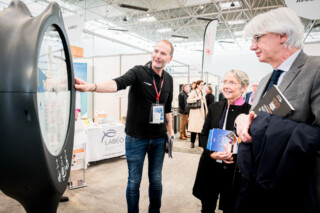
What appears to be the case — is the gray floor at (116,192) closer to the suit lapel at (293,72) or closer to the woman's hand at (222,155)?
the woman's hand at (222,155)

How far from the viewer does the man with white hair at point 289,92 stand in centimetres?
73

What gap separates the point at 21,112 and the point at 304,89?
2.83ft

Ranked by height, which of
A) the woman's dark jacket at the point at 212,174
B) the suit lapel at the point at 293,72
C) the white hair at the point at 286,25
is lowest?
the woman's dark jacket at the point at 212,174

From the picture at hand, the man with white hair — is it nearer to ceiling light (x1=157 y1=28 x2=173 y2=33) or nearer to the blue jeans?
the blue jeans

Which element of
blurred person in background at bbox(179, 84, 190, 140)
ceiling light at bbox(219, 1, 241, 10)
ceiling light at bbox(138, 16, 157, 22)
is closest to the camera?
blurred person in background at bbox(179, 84, 190, 140)

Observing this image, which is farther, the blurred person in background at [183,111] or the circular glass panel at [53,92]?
the blurred person in background at [183,111]

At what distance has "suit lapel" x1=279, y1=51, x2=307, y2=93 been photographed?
825 millimetres

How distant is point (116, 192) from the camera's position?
8.34ft

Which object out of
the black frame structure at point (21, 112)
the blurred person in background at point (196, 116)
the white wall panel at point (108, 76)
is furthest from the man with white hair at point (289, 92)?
the white wall panel at point (108, 76)

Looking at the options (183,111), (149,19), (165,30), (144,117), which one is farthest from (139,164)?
(165,30)

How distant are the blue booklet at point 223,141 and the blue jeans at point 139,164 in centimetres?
39

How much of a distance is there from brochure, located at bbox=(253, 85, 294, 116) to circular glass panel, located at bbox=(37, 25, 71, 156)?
696mm

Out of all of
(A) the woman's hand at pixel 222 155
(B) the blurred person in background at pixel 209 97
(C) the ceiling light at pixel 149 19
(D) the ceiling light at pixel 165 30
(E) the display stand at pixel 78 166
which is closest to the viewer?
(A) the woman's hand at pixel 222 155

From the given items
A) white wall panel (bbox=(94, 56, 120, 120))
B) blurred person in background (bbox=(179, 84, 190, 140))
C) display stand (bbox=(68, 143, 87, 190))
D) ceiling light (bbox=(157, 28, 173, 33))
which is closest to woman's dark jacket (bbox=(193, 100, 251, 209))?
display stand (bbox=(68, 143, 87, 190))
